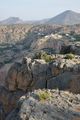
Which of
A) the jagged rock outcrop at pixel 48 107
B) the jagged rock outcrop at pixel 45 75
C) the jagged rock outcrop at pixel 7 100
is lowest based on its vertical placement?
the jagged rock outcrop at pixel 7 100

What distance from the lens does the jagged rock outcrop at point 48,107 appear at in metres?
13.6

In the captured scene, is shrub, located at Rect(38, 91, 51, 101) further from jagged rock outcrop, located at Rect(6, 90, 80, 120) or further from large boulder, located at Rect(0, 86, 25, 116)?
large boulder, located at Rect(0, 86, 25, 116)

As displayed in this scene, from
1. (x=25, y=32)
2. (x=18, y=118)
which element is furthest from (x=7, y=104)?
(x=25, y=32)

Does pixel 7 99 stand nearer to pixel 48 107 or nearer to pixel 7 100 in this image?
pixel 7 100

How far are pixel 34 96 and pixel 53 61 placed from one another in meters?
13.6

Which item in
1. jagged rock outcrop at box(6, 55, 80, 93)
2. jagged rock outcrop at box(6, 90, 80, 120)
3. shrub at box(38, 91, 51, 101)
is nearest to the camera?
jagged rock outcrop at box(6, 90, 80, 120)

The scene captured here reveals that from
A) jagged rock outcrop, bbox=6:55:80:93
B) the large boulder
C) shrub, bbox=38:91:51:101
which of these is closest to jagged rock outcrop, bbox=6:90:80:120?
shrub, bbox=38:91:51:101

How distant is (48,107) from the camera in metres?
14.4

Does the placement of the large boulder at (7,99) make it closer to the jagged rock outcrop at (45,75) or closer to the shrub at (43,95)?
the jagged rock outcrop at (45,75)

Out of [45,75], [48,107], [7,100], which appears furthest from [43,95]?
[7,100]

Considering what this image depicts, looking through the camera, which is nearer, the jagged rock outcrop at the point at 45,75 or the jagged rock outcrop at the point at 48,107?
the jagged rock outcrop at the point at 48,107

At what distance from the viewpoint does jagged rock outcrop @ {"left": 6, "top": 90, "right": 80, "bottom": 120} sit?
13.6m

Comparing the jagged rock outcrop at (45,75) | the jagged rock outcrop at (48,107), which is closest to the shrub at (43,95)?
the jagged rock outcrop at (48,107)

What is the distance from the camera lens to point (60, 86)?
25.3 meters
